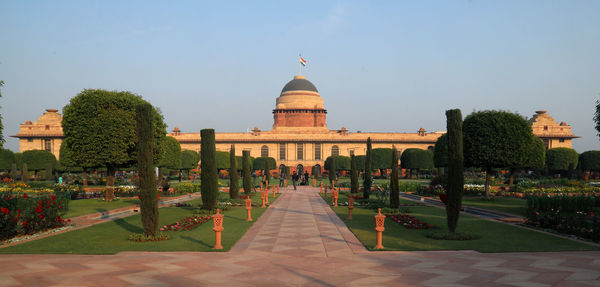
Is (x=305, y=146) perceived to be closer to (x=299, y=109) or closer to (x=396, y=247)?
(x=299, y=109)

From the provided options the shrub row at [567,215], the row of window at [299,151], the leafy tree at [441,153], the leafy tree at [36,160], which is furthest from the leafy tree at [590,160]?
the leafy tree at [36,160]

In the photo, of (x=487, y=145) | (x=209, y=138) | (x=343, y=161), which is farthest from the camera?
(x=343, y=161)

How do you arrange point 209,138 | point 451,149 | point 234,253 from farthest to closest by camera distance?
point 209,138 → point 451,149 → point 234,253

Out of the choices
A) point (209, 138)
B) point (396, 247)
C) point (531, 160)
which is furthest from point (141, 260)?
point (531, 160)

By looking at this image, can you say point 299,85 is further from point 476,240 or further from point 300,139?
point 476,240

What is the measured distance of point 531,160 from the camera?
29.3 m

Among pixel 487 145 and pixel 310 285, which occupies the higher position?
pixel 487 145

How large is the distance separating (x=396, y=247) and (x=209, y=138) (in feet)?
36.7

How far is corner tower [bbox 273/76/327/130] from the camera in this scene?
87.7 metres

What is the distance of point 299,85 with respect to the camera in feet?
295

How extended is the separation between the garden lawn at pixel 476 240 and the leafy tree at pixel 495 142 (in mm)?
11903

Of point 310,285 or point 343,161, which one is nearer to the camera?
point 310,285

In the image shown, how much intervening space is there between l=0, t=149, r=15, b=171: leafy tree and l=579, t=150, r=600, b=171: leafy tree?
75.9 metres

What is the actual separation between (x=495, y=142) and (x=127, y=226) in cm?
2196
